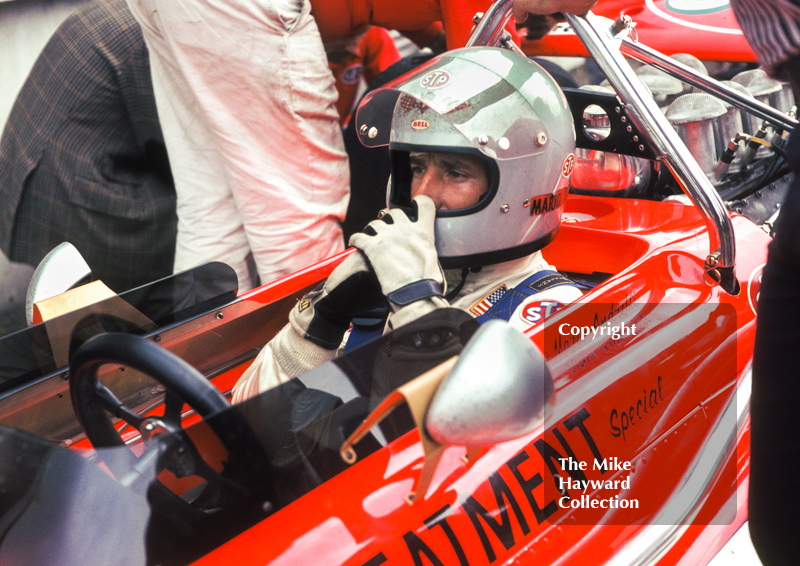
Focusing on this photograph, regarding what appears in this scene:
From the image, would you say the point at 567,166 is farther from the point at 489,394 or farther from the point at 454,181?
the point at 489,394

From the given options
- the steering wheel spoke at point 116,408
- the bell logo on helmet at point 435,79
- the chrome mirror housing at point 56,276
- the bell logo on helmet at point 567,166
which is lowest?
the steering wheel spoke at point 116,408

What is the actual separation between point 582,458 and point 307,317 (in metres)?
0.63

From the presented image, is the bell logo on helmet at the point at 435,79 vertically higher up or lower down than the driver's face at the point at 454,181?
higher up

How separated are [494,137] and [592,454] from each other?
69cm

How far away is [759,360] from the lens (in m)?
0.81

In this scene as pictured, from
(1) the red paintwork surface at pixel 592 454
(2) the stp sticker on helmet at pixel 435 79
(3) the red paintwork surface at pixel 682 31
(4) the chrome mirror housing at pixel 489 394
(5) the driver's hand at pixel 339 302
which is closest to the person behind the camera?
(4) the chrome mirror housing at pixel 489 394

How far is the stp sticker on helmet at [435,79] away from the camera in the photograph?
4.96ft

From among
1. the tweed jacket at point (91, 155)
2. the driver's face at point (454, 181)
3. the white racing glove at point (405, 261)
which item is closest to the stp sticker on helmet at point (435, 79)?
the driver's face at point (454, 181)

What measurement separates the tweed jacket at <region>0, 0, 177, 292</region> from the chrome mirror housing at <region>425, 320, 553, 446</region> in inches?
89.2

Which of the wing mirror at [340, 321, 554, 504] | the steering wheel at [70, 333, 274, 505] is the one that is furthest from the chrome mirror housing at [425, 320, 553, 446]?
the steering wheel at [70, 333, 274, 505]

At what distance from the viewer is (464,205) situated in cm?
158

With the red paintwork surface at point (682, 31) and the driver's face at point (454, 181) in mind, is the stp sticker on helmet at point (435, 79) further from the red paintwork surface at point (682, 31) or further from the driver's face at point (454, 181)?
the red paintwork surface at point (682, 31)

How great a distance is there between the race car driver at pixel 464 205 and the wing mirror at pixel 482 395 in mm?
528

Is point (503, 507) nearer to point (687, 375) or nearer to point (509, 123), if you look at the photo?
point (687, 375)
